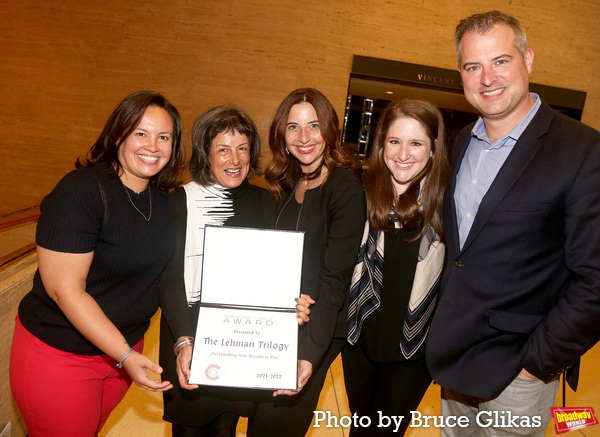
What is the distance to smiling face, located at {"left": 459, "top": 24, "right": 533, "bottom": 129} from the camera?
57.5 inches

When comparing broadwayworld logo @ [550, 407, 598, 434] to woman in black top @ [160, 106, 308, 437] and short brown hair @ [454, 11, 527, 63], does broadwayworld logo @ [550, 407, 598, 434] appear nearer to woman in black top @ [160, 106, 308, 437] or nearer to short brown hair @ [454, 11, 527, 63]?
woman in black top @ [160, 106, 308, 437]

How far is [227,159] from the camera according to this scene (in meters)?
1.78

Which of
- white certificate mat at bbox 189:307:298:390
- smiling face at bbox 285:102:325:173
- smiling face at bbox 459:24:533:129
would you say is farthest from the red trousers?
smiling face at bbox 459:24:533:129

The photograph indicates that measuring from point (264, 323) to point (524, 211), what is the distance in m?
1.03

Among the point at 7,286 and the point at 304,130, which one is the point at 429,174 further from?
the point at 7,286

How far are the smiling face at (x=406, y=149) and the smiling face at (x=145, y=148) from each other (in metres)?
0.99

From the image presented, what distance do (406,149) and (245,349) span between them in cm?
109

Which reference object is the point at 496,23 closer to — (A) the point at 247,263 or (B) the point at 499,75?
(B) the point at 499,75

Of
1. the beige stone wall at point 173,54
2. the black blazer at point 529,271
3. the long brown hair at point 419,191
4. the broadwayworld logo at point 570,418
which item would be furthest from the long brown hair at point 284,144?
the beige stone wall at point 173,54

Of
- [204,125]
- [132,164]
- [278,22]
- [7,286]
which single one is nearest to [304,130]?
[204,125]

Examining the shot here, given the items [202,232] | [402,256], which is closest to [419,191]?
[402,256]

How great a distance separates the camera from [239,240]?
150 cm

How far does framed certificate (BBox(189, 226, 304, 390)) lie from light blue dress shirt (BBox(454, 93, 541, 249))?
688 millimetres

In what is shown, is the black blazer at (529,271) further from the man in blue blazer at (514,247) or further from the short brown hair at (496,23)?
the short brown hair at (496,23)
